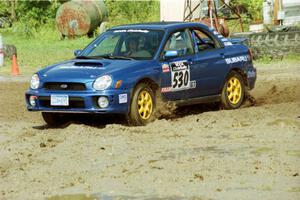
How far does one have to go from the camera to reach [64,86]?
12375 millimetres

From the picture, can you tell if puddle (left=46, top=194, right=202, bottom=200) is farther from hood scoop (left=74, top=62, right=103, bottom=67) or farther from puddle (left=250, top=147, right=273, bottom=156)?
hood scoop (left=74, top=62, right=103, bottom=67)

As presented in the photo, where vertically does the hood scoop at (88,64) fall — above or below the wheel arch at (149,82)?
above

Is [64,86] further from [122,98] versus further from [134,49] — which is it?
[134,49]

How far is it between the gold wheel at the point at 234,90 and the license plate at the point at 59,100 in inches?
Result: 126

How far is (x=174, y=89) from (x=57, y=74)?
1.76m

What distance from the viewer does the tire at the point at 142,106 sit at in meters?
12.4

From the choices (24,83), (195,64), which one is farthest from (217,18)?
(195,64)

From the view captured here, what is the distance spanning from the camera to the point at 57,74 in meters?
12.5

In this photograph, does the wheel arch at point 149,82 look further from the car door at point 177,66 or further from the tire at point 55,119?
the tire at point 55,119

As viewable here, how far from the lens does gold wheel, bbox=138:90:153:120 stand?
41.1 feet

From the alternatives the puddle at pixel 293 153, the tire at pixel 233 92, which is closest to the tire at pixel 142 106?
the tire at pixel 233 92

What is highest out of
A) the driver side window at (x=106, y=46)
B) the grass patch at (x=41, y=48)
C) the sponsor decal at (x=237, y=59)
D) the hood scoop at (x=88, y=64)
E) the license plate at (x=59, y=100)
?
the driver side window at (x=106, y=46)

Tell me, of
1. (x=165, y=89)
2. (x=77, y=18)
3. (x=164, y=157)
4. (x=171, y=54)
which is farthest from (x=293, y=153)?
(x=77, y=18)

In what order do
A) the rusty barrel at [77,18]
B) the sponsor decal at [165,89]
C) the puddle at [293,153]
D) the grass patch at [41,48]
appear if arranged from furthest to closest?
1. the rusty barrel at [77,18]
2. the grass patch at [41,48]
3. the sponsor decal at [165,89]
4. the puddle at [293,153]
